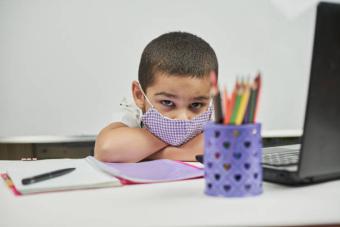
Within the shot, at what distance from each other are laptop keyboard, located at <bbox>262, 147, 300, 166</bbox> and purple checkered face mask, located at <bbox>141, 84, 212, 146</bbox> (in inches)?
10.1

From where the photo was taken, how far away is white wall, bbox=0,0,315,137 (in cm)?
204

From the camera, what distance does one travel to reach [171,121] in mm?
1236

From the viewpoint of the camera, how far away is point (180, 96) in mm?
1272

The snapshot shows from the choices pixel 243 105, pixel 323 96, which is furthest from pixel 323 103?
pixel 243 105

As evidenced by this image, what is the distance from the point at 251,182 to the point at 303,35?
176 cm

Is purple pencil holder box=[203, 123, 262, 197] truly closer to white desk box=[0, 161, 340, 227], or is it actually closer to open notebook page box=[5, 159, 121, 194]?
white desk box=[0, 161, 340, 227]

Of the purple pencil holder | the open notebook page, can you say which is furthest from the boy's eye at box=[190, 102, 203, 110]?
the purple pencil holder

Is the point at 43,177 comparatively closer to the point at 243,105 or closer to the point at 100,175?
the point at 100,175

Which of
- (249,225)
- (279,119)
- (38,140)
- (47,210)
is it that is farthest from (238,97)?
(279,119)

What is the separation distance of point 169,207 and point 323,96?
26cm

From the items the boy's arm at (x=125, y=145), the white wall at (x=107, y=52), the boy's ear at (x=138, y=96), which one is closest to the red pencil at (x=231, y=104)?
the boy's arm at (x=125, y=145)

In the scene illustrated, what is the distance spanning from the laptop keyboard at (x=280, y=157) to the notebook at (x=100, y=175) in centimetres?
13

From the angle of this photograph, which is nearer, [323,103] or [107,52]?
[323,103]

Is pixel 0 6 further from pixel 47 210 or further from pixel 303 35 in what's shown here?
pixel 47 210
